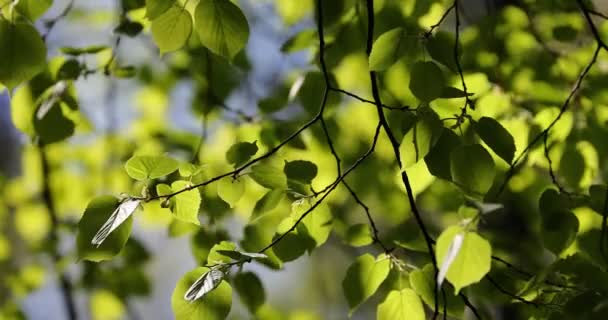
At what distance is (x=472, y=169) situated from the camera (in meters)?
0.62

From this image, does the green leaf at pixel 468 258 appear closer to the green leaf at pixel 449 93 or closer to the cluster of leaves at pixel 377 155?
the cluster of leaves at pixel 377 155

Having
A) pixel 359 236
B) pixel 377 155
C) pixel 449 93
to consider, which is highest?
pixel 449 93

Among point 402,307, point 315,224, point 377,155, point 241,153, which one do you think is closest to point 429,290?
point 402,307

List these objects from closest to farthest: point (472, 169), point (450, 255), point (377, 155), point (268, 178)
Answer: point (450, 255) < point (472, 169) < point (268, 178) < point (377, 155)

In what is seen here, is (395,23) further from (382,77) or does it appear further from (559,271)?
(559,271)

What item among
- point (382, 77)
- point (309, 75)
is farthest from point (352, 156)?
point (309, 75)

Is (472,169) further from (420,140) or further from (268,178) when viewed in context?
(268,178)

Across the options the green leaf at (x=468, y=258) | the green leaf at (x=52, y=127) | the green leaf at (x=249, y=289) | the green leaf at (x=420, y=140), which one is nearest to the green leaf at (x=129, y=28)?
the green leaf at (x=52, y=127)

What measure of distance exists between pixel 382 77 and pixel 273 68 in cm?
107

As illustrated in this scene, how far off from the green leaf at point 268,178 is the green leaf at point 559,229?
267 millimetres

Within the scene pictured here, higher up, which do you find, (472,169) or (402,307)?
(472,169)

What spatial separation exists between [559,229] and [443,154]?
14 cm

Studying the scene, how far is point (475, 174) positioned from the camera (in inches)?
24.6

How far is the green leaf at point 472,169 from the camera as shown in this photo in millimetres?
623
